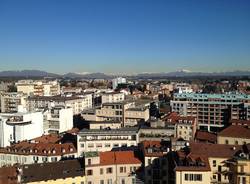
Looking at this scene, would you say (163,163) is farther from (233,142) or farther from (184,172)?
(233,142)

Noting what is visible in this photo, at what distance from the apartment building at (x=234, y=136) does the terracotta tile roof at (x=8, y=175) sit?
130 feet

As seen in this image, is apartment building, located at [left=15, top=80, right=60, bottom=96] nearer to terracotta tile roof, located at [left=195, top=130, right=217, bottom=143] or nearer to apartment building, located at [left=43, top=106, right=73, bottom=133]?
apartment building, located at [left=43, top=106, right=73, bottom=133]

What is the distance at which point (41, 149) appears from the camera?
64.9 m

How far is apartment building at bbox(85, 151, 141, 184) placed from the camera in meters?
49.9

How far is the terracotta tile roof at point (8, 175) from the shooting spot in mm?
48250

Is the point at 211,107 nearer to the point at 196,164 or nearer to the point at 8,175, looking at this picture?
the point at 196,164

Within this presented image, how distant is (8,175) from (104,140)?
20282 mm

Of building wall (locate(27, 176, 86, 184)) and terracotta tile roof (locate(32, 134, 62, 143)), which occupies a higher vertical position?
terracotta tile roof (locate(32, 134, 62, 143))

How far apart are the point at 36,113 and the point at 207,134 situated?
1561 inches

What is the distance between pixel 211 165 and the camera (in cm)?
4459

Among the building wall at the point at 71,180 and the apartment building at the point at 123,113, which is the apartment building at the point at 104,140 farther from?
the apartment building at the point at 123,113

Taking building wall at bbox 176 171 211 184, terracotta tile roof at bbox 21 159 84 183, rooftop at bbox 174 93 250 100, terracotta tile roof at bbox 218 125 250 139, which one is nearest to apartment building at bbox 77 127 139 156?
terracotta tile roof at bbox 21 159 84 183

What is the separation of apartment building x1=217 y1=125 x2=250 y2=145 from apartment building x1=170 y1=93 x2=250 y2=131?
40.3 meters

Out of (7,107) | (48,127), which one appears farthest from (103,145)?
(7,107)
